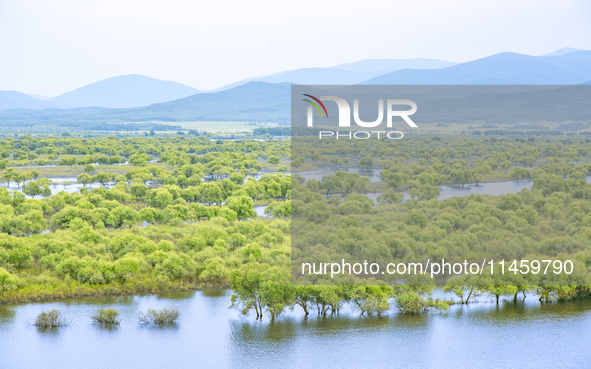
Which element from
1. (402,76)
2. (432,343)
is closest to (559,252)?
(432,343)

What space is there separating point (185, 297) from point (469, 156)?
4489cm

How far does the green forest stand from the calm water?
1148 mm

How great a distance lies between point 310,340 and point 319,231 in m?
12.6

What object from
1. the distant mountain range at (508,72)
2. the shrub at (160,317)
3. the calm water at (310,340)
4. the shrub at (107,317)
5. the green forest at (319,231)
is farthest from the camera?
the distant mountain range at (508,72)

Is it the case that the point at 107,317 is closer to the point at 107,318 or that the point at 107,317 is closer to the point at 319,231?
the point at 107,318

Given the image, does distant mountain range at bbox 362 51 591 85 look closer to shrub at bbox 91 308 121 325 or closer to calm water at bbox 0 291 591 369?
calm water at bbox 0 291 591 369

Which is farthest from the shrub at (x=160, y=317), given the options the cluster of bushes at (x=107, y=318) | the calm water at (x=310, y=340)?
the calm water at (x=310, y=340)

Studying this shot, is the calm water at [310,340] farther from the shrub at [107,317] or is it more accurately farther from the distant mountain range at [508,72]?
the distant mountain range at [508,72]

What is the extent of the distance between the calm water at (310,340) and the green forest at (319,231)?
115cm

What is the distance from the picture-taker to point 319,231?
38.8 metres

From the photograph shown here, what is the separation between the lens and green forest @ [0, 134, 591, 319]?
30.8m

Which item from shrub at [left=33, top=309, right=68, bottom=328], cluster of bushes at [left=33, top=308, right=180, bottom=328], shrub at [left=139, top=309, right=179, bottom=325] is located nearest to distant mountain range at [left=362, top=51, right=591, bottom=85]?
shrub at [left=139, top=309, right=179, bottom=325]

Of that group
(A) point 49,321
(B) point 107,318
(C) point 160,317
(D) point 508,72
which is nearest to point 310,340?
(C) point 160,317

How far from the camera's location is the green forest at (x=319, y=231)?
30.8 meters
